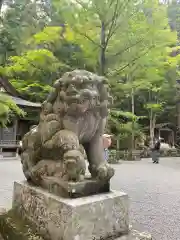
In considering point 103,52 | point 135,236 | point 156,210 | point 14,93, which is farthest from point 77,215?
point 14,93

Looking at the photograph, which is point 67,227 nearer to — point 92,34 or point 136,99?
point 92,34

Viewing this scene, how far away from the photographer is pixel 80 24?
25.0 ft

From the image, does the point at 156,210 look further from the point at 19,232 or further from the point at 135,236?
the point at 19,232

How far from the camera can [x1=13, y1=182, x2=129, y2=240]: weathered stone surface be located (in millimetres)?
1315

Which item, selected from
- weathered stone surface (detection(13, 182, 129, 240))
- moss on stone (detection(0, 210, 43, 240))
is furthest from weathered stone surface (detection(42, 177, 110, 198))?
moss on stone (detection(0, 210, 43, 240))

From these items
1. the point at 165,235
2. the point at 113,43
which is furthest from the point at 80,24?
the point at 165,235

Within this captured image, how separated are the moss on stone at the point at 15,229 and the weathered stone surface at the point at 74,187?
32 cm

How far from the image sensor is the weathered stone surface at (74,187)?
4.59ft

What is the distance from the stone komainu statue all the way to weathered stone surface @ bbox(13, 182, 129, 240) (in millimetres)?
140

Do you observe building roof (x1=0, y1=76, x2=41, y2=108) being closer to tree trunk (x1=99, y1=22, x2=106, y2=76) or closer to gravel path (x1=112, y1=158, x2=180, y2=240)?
tree trunk (x1=99, y1=22, x2=106, y2=76)

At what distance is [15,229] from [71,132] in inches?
32.2

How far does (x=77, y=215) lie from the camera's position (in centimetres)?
131

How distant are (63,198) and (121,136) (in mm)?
10615

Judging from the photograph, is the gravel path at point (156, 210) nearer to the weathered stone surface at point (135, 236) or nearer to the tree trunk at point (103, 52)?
the weathered stone surface at point (135, 236)
